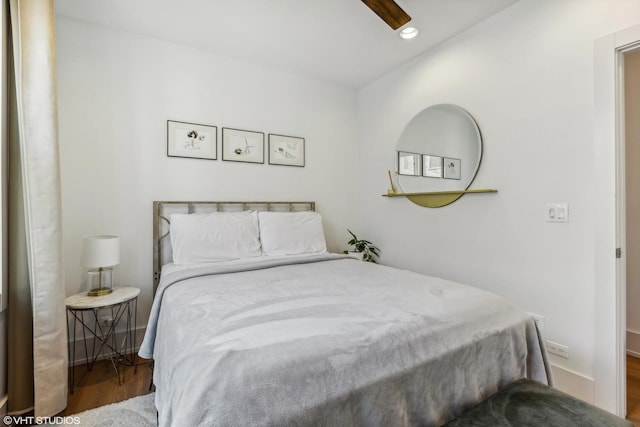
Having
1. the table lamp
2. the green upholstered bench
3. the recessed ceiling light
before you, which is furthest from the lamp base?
the recessed ceiling light

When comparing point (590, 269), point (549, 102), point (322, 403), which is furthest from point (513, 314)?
point (549, 102)

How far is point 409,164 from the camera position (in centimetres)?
302

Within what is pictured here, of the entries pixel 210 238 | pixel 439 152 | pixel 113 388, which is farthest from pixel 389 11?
pixel 113 388

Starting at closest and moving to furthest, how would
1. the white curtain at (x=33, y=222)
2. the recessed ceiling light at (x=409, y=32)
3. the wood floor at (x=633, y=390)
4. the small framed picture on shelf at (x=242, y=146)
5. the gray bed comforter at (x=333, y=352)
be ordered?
the gray bed comforter at (x=333, y=352) → the white curtain at (x=33, y=222) → the wood floor at (x=633, y=390) → the recessed ceiling light at (x=409, y=32) → the small framed picture on shelf at (x=242, y=146)

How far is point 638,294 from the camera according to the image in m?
2.47

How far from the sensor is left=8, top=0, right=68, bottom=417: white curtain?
5.28 feet

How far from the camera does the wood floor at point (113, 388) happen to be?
1799mm

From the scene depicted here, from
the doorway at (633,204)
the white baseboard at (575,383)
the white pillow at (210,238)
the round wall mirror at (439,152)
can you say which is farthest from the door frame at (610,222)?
the white pillow at (210,238)

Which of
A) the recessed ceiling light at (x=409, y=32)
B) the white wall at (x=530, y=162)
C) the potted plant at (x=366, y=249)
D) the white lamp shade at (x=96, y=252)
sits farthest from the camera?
the potted plant at (x=366, y=249)

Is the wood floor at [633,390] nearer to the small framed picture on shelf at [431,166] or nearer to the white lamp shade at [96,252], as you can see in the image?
the small framed picture on shelf at [431,166]

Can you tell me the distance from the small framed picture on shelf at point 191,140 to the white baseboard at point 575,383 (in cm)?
314

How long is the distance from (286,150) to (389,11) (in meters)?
1.61

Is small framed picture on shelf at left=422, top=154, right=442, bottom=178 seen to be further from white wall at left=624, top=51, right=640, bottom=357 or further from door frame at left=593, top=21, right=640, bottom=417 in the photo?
white wall at left=624, top=51, right=640, bottom=357

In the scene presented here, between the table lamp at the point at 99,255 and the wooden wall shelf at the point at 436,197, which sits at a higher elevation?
the wooden wall shelf at the point at 436,197
